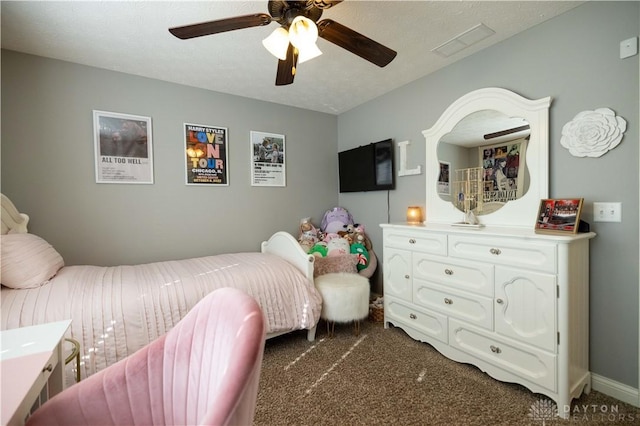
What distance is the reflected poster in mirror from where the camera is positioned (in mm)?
1942

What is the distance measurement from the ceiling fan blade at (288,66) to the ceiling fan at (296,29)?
16 mm

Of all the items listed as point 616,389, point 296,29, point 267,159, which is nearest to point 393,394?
point 616,389

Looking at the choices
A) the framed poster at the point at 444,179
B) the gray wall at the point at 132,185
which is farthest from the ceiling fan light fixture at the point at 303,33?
the gray wall at the point at 132,185

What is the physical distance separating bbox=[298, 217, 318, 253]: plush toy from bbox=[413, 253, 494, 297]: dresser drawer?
125 cm

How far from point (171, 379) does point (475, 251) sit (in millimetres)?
1817

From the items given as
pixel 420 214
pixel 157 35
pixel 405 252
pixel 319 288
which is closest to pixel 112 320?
pixel 319 288

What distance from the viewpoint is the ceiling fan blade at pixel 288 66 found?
1.53 meters

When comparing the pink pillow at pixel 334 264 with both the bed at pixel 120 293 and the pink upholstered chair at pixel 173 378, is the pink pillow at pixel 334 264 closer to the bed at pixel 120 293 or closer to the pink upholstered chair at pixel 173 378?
the bed at pixel 120 293

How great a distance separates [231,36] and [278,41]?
0.75m

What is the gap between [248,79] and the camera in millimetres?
2619

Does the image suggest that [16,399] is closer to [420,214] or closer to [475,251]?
[475,251]

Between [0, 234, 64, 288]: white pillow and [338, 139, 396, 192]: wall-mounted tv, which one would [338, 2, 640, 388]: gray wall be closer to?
[338, 139, 396, 192]: wall-mounted tv

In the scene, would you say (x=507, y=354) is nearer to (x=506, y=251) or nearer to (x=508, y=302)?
(x=508, y=302)

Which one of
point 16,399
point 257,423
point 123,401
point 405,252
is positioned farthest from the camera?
point 405,252
